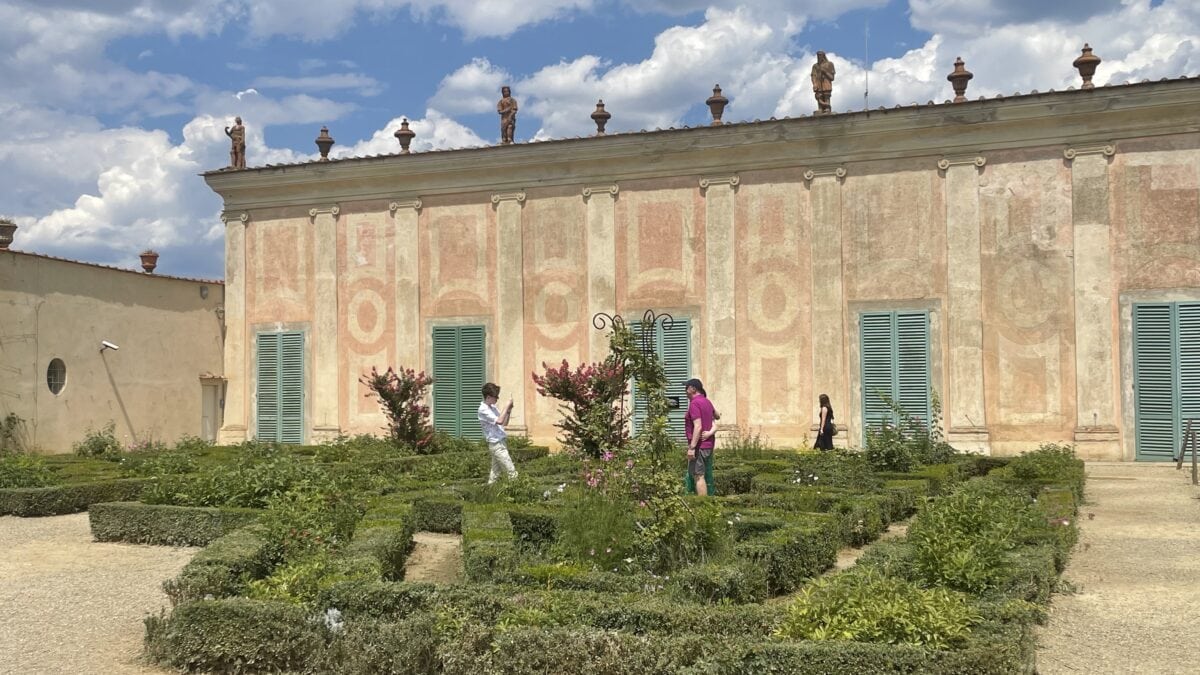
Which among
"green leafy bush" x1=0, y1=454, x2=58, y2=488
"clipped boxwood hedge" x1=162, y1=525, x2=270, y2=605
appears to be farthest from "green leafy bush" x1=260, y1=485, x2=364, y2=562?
"green leafy bush" x1=0, y1=454, x2=58, y2=488

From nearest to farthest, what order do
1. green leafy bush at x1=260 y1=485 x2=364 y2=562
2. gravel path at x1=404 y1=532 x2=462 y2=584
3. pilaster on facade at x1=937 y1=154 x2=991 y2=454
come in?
green leafy bush at x1=260 y1=485 x2=364 y2=562
gravel path at x1=404 y1=532 x2=462 y2=584
pilaster on facade at x1=937 y1=154 x2=991 y2=454

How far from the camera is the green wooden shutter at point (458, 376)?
19.3 meters

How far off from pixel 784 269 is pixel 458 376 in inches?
245

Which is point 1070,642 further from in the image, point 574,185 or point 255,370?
point 255,370

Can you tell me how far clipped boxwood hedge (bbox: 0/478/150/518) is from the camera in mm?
11930

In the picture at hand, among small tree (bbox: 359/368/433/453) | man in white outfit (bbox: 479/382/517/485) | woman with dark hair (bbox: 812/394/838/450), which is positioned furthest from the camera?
small tree (bbox: 359/368/433/453)

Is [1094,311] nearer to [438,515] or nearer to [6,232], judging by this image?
[438,515]

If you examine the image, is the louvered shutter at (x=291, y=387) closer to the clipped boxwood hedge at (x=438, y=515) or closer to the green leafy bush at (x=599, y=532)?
the clipped boxwood hedge at (x=438, y=515)

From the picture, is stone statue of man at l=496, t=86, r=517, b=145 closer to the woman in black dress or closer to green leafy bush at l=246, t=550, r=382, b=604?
the woman in black dress

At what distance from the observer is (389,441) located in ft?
57.3

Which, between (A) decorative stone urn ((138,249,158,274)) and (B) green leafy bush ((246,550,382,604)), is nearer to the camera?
(B) green leafy bush ((246,550,382,604))

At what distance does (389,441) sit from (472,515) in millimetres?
8734

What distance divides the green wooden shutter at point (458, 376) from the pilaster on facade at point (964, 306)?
26.4ft

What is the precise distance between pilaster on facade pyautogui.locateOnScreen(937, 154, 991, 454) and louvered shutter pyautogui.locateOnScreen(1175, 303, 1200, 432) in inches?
106
